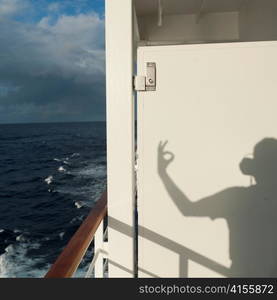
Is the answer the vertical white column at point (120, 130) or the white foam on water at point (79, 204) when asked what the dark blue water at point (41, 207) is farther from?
the vertical white column at point (120, 130)

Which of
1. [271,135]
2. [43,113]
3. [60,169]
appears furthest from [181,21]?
[43,113]

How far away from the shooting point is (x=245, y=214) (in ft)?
4.11

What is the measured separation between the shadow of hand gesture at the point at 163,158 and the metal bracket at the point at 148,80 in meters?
0.28

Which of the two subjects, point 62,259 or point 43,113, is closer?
point 62,259

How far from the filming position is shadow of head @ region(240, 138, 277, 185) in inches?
47.7

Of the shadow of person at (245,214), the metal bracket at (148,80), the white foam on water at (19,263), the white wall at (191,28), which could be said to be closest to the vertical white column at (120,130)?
the metal bracket at (148,80)

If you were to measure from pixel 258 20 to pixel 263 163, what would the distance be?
4.01ft

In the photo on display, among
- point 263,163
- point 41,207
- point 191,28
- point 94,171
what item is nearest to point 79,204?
point 41,207

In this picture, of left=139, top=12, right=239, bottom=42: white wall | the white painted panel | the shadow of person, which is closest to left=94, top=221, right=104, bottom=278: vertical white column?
the white painted panel

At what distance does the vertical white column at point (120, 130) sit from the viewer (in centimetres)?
121

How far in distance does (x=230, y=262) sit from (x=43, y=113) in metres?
77.7

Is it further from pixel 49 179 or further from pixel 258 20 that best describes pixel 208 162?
pixel 49 179
